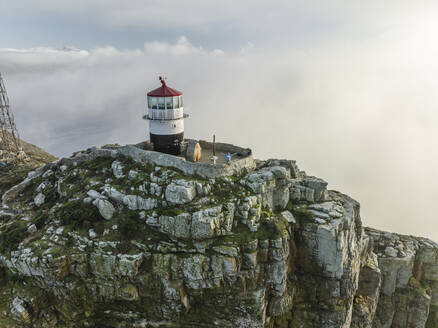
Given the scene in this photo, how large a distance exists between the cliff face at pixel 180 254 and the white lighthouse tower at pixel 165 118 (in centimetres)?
378

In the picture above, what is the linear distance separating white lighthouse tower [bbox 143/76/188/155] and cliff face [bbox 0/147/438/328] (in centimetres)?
378

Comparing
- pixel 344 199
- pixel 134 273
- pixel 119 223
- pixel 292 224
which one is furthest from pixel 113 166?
pixel 344 199

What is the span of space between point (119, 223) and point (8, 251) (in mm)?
10052

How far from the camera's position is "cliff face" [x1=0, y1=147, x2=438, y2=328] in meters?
22.4

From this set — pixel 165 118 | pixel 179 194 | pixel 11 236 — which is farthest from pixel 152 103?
pixel 11 236

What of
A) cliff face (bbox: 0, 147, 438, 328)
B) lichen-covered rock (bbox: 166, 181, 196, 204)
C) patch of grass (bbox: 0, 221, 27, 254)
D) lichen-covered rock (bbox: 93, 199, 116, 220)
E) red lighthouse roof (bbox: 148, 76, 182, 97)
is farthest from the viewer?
red lighthouse roof (bbox: 148, 76, 182, 97)

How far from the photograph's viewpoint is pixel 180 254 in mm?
22438

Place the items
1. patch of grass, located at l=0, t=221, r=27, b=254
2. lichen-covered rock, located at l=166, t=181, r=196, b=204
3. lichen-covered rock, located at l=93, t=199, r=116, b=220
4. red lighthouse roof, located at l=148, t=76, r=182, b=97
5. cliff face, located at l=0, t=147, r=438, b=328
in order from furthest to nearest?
red lighthouse roof, located at l=148, t=76, r=182, b=97 → lichen-covered rock, located at l=93, t=199, r=116, b=220 → patch of grass, located at l=0, t=221, r=27, b=254 → lichen-covered rock, located at l=166, t=181, r=196, b=204 → cliff face, located at l=0, t=147, r=438, b=328

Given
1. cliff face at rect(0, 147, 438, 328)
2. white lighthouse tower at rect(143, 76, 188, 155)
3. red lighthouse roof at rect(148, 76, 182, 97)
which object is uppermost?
red lighthouse roof at rect(148, 76, 182, 97)

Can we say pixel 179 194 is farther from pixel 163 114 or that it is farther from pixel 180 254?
pixel 163 114

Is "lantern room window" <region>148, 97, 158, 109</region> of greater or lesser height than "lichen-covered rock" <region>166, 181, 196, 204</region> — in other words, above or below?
above

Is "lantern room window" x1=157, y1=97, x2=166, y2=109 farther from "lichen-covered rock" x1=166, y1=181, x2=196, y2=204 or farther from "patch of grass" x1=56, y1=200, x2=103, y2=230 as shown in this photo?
"patch of grass" x1=56, y1=200, x2=103, y2=230

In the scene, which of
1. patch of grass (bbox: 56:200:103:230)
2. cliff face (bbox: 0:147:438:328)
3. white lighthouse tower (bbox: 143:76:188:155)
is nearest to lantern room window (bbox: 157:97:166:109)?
white lighthouse tower (bbox: 143:76:188:155)

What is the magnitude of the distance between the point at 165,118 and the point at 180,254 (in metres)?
15.6
